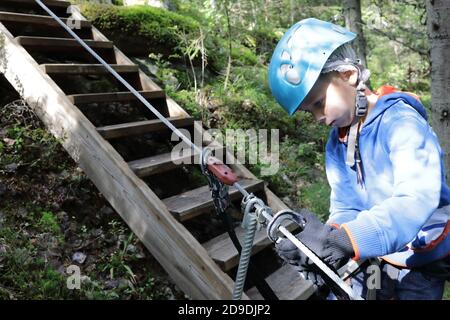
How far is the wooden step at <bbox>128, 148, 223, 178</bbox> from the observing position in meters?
3.63

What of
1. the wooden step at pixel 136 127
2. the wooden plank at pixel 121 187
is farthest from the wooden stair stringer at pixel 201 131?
the wooden plank at pixel 121 187

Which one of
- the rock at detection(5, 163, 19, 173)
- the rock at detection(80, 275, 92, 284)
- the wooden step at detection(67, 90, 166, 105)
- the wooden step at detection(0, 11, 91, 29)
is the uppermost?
the wooden step at detection(0, 11, 91, 29)

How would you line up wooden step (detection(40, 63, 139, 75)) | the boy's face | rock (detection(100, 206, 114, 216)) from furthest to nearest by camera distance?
wooden step (detection(40, 63, 139, 75)), rock (detection(100, 206, 114, 216)), the boy's face

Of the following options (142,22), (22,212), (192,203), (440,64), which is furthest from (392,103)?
(142,22)

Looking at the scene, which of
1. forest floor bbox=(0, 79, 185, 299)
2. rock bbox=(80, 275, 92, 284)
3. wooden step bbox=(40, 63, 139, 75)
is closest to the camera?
forest floor bbox=(0, 79, 185, 299)

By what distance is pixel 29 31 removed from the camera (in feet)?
16.4

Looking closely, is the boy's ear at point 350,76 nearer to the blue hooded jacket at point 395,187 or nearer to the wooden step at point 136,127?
the blue hooded jacket at point 395,187

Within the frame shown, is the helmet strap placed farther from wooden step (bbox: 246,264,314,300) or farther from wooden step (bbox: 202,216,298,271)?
wooden step (bbox: 246,264,314,300)

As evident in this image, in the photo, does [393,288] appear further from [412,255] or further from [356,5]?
[356,5]

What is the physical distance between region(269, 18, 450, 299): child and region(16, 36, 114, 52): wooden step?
3383mm

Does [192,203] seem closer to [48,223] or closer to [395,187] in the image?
[48,223]

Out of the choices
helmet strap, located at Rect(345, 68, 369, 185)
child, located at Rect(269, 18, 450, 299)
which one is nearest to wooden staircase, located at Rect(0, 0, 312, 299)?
child, located at Rect(269, 18, 450, 299)

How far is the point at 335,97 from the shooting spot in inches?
76.0

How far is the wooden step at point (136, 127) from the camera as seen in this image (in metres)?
3.76
